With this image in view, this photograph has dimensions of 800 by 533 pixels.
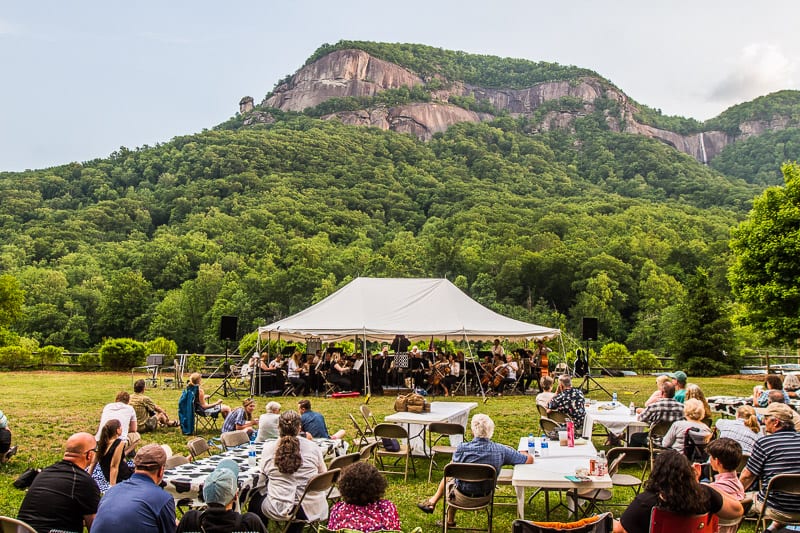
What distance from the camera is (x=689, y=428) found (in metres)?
5.22

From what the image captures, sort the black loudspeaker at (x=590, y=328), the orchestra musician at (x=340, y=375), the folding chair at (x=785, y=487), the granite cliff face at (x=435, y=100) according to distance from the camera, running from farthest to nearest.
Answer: the granite cliff face at (x=435, y=100) → the black loudspeaker at (x=590, y=328) → the orchestra musician at (x=340, y=375) → the folding chair at (x=785, y=487)

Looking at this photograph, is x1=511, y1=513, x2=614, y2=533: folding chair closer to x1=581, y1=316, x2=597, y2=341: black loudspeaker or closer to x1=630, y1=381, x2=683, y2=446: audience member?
x1=630, y1=381, x2=683, y2=446: audience member

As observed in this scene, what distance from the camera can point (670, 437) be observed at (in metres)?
5.36

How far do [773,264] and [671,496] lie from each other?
16094 mm

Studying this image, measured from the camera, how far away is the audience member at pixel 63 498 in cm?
352

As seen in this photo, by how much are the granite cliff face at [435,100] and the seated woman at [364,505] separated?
83.7m

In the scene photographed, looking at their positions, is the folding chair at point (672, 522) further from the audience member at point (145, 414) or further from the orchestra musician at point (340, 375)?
the orchestra musician at point (340, 375)

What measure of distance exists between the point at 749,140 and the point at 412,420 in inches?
3388

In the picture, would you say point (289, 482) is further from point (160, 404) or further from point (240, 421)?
point (160, 404)

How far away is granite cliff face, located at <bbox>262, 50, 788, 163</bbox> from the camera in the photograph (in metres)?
88.6

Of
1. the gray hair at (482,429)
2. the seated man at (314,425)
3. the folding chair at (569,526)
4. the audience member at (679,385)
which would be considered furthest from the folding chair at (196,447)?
the audience member at (679,385)

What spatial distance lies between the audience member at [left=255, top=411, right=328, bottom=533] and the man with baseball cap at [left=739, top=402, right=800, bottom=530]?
117 inches

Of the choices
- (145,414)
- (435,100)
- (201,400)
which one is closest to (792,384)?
(201,400)

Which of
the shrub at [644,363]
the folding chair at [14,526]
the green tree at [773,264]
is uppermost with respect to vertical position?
the green tree at [773,264]
